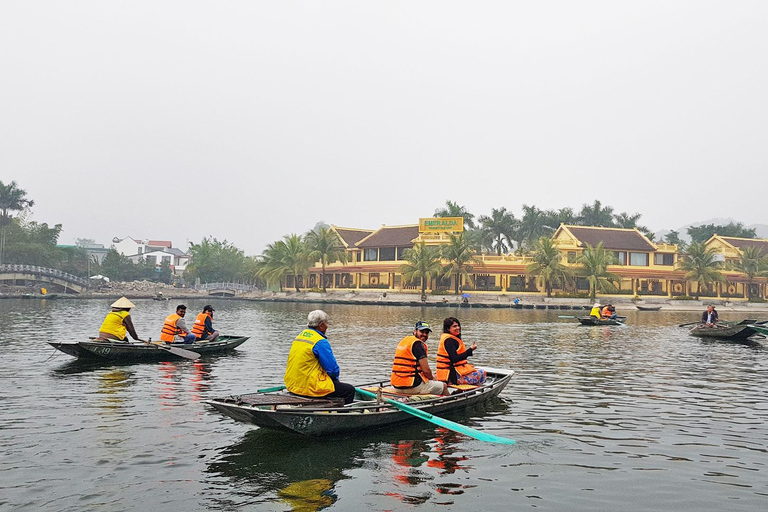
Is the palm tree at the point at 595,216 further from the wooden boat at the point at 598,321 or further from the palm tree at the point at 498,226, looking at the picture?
the wooden boat at the point at 598,321

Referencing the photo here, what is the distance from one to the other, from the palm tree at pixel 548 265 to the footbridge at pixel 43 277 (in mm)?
56012

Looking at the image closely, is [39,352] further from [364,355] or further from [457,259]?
[457,259]

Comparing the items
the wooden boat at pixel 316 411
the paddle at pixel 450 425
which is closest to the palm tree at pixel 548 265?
the wooden boat at pixel 316 411

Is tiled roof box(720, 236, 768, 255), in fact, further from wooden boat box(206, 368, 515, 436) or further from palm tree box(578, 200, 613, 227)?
wooden boat box(206, 368, 515, 436)

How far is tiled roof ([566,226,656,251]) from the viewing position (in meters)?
73.8

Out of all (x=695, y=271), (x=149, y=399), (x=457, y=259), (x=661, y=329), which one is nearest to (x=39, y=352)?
(x=149, y=399)

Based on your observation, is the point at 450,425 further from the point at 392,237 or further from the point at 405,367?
the point at 392,237

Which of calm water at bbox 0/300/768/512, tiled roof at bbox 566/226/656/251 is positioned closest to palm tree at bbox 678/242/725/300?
tiled roof at bbox 566/226/656/251

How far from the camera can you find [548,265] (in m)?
65.9

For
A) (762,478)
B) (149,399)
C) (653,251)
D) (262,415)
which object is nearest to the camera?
(762,478)

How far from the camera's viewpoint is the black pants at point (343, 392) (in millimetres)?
10797

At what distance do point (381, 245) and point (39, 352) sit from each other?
58.0 metres

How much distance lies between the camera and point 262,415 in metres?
9.79

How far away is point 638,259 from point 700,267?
6.85m
